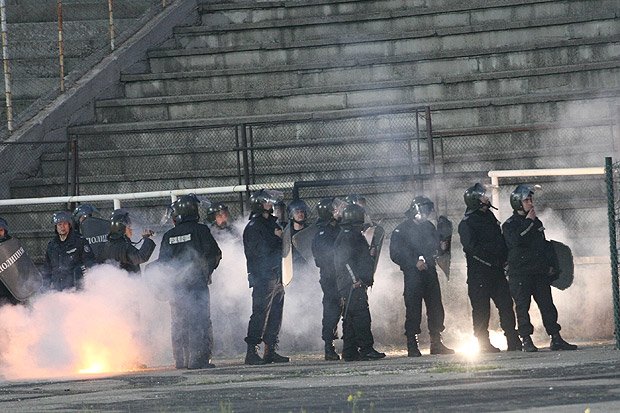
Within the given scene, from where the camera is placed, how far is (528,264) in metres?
20.2

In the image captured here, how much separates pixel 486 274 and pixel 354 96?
6.67 metres

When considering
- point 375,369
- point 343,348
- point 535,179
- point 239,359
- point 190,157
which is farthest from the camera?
point 190,157

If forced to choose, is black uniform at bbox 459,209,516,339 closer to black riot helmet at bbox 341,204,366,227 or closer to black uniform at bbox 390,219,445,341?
black uniform at bbox 390,219,445,341

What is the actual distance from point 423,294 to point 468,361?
2418 millimetres

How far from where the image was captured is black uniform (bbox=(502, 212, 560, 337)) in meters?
20.2

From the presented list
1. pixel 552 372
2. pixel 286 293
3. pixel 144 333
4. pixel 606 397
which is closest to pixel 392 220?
pixel 286 293

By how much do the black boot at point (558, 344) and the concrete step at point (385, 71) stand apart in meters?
6.78

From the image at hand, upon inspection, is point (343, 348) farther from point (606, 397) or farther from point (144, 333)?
point (606, 397)

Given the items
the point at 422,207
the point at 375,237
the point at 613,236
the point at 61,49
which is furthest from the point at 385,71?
the point at 613,236

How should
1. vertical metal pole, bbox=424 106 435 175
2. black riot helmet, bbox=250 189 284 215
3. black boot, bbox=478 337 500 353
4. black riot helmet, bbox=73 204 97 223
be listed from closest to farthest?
1. black boot, bbox=478 337 500 353
2. black riot helmet, bbox=250 189 284 215
3. black riot helmet, bbox=73 204 97 223
4. vertical metal pole, bbox=424 106 435 175

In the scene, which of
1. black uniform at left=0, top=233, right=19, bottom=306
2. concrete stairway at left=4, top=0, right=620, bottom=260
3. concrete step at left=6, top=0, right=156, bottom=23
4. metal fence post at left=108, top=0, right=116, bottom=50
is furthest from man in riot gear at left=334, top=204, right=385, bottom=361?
concrete step at left=6, top=0, right=156, bottom=23

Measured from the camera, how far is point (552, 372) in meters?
15.9

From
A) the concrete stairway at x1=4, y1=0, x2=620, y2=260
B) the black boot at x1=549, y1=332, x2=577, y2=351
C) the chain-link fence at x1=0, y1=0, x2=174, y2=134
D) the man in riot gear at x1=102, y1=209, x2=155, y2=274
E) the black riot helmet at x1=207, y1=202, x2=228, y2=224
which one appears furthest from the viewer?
the chain-link fence at x1=0, y1=0, x2=174, y2=134

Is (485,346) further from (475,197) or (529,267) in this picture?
(475,197)
